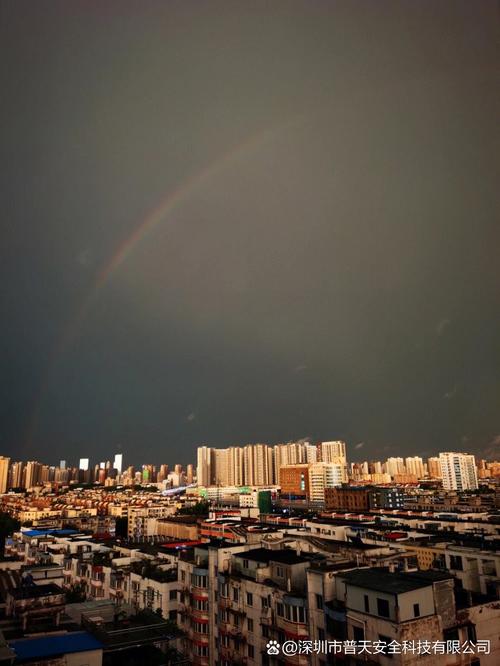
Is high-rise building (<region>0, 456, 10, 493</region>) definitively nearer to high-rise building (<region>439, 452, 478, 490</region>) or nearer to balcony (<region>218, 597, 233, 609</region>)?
high-rise building (<region>439, 452, 478, 490</region>)

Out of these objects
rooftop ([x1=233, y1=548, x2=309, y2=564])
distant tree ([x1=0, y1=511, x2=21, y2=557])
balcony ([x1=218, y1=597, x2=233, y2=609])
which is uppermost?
rooftop ([x1=233, y1=548, x2=309, y2=564])

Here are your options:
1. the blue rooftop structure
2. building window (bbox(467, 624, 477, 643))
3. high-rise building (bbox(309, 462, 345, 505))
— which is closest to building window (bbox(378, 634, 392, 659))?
building window (bbox(467, 624, 477, 643))

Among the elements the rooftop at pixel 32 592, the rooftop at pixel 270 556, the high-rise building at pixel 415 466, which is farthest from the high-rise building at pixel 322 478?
the rooftop at pixel 32 592

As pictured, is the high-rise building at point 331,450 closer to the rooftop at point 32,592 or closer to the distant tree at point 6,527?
the distant tree at point 6,527

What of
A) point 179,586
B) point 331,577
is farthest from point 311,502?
point 331,577

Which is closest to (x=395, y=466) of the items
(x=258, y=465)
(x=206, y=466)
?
(x=258, y=465)

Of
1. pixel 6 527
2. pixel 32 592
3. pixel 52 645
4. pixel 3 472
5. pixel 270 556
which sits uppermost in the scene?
pixel 3 472

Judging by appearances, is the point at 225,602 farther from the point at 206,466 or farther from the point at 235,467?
the point at 206,466
